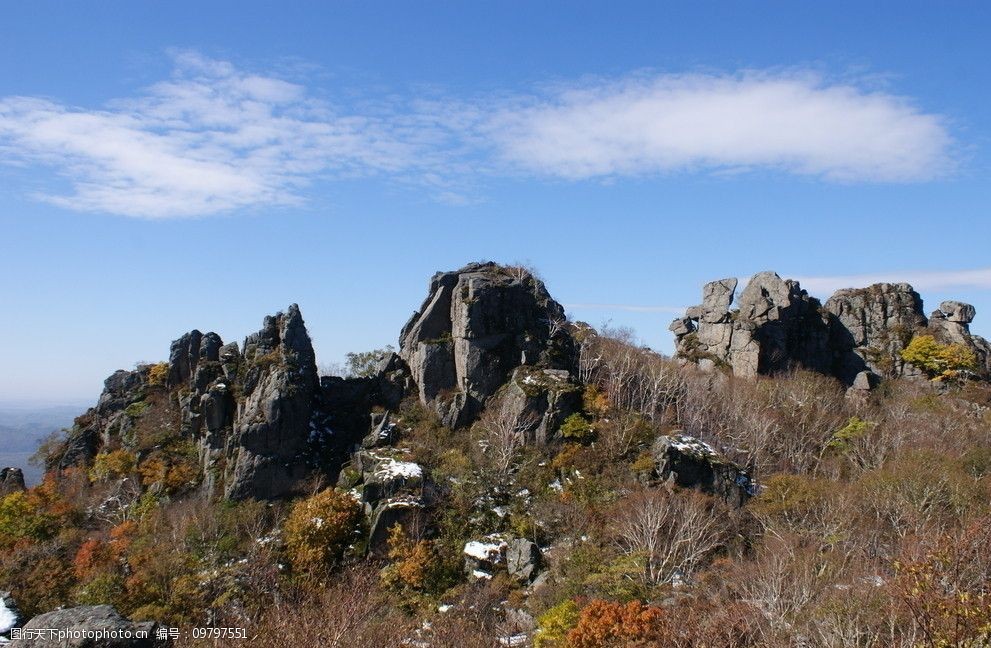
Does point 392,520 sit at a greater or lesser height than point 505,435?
lesser

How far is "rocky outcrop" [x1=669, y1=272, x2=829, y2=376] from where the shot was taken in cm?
7069

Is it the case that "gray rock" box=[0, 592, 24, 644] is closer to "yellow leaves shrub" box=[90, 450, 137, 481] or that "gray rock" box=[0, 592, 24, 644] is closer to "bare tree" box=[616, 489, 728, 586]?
"yellow leaves shrub" box=[90, 450, 137, 481]

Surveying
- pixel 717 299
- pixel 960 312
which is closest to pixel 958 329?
pixel 960 312

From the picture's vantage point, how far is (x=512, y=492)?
145ft

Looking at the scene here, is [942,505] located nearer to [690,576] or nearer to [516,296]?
[690,576]

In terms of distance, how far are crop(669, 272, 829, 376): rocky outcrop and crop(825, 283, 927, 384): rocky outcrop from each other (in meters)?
2.81

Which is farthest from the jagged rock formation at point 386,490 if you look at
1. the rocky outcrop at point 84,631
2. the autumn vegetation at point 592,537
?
the rocky outcrop at point 84,631

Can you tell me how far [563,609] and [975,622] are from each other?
51.1 feet

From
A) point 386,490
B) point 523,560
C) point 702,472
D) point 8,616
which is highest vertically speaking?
point 702,472

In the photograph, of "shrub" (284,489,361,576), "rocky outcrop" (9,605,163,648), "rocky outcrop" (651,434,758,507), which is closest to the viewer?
"rocky outcrop" (9,605,163,648)

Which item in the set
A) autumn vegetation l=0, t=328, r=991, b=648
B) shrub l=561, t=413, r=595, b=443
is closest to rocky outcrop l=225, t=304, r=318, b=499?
autumn vegetation l=0, t=328, r=991, b=648

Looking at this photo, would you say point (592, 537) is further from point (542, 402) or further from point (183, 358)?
point (183, 358)

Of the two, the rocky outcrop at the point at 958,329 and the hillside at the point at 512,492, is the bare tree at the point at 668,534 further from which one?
the rocky outcrop at the point at 958,329

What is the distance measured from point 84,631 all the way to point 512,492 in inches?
1046
